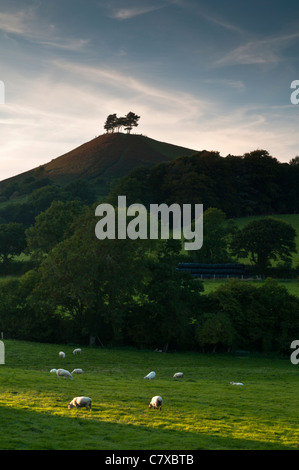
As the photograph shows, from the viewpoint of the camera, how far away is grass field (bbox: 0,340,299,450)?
688 inches

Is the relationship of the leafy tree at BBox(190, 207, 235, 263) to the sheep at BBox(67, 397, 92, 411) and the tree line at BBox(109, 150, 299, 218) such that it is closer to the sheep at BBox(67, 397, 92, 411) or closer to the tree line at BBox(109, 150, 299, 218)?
the tree line at BBox(109, 150, 299, 218)

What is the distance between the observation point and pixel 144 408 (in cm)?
2350

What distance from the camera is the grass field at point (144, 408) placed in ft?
57.4

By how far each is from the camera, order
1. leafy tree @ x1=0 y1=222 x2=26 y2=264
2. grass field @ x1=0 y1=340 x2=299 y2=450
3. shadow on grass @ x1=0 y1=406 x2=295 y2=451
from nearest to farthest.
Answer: shadow on grass @ x1=0 y1=406 x2=295 y2=451 < grass field @ x1=0 y1=340 x2=299 y2=450 < leafy tree @ x1=0 y1=222 x2=26 y2=264

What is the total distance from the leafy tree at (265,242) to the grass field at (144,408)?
159 ft

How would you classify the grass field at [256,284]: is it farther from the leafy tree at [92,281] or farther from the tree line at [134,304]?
the leafy tree at [92,281]

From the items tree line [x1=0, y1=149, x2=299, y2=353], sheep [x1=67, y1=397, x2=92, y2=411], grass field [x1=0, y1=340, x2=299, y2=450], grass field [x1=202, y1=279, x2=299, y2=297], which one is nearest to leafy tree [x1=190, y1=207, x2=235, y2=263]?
grass field [x1=202, y1=279, x2=299, y2=297]

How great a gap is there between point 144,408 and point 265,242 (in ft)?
237

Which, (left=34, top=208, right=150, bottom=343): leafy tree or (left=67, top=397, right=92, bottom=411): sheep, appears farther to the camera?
(left=34, top=208, right=150, bottom=343): leafy tree

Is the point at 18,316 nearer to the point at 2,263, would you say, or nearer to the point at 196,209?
the point at 2,263

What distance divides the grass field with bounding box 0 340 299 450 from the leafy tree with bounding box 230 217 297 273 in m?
48.4

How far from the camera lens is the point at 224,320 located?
181 ft

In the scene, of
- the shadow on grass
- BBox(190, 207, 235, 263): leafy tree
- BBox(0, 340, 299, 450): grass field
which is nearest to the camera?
the shadow on grass

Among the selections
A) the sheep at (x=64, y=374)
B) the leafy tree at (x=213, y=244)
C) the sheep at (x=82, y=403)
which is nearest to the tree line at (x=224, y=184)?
the leafy tree at (x=213, y=244)
